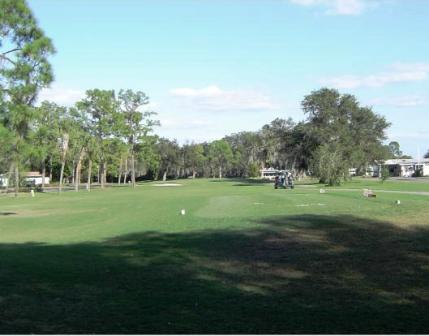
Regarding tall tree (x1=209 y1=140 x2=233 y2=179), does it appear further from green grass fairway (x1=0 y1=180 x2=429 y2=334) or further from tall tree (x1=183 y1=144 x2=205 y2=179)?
green grass fairway (x1=0 y1=180 x2=429 y2=334)

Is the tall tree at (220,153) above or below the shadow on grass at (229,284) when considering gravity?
above

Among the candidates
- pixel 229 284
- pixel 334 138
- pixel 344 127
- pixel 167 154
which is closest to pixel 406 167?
pixel 167 154

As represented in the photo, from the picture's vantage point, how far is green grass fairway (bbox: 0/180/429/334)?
6.99m

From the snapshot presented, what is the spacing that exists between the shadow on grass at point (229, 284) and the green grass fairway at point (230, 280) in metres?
0.02

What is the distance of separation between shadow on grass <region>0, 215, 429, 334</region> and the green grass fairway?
2 cm

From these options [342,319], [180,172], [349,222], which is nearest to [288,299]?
[342,319]

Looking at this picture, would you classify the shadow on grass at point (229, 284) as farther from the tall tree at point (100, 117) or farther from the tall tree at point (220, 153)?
the tall tree at point (220, 153)

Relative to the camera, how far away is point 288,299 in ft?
26.9

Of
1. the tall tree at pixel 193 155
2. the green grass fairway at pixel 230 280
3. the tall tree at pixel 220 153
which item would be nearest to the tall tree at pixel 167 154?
the tall tree at pixel 193 155

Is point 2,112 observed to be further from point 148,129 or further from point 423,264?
point 148,129

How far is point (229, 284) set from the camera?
9508mm

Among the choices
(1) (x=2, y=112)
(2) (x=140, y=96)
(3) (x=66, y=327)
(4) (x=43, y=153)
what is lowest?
(3) (x=66, y=327)

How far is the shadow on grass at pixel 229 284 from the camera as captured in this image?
22.8ft

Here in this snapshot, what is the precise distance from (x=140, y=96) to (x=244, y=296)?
92.7 metres
